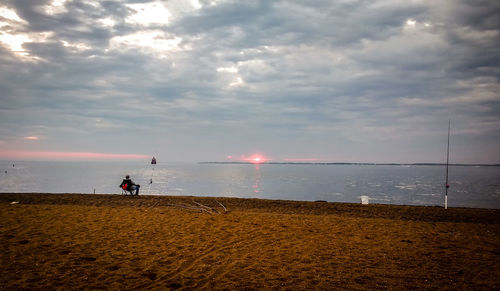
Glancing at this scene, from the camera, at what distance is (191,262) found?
8.45 meters

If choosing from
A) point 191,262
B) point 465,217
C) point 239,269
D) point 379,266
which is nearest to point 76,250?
point 191,262

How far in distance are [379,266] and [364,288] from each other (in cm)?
183

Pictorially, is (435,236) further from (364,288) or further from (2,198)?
(2,198)

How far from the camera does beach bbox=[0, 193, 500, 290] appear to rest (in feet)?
23.3

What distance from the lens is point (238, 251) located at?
950 cm

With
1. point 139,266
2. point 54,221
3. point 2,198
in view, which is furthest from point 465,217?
point 2,198

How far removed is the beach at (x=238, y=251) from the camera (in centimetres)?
710

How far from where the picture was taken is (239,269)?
7.93 m

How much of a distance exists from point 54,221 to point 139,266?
7.92 meters

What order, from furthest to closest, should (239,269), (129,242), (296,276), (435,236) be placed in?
(435,236) → (129,242) → (239,269) → (296,276)

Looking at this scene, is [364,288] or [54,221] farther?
[54,221]

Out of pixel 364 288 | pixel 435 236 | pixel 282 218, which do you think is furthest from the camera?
pixel 282 218

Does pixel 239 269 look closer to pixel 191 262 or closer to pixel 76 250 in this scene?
pixel 191 262

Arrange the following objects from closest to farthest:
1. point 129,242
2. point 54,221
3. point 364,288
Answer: point 364,288 < point 129,242 < point 54,221
